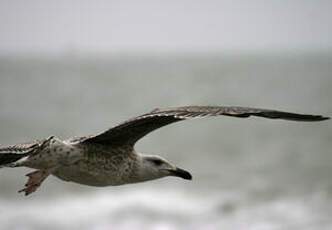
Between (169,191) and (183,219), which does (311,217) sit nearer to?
(183,219)

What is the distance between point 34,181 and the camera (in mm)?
5855

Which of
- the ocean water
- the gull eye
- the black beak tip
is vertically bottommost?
the black beak tip

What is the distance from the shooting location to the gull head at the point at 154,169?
673 cm

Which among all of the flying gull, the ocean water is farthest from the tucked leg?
the ocean water

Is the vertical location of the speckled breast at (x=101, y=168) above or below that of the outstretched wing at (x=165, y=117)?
below

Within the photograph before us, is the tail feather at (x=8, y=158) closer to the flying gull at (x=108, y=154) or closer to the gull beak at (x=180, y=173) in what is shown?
the flying gull at (x=108, y=154)

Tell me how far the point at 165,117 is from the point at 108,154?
799 mm

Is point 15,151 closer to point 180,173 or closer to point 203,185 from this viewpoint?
point 180,173

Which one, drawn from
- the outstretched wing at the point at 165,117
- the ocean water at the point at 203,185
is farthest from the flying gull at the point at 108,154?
the ocean water at the point at 203,185

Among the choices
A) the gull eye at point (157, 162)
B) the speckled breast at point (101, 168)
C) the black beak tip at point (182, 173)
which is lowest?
the speckled breast at point (101, 168)

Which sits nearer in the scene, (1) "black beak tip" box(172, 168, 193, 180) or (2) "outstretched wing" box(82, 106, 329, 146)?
(2) "outstretched wing" box(82, 106, 329, 146)

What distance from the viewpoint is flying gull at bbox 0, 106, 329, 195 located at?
586 cm

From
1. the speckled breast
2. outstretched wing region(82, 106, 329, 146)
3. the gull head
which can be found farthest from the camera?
the gull head

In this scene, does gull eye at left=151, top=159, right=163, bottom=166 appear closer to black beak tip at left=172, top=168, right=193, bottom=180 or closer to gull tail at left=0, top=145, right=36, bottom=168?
black beak tip at left=172, top=168, right=193, bottom=180
